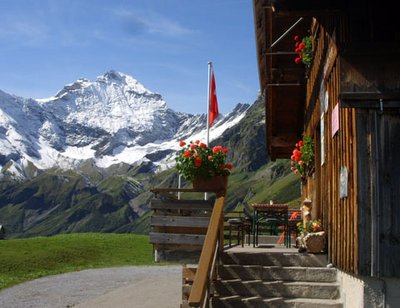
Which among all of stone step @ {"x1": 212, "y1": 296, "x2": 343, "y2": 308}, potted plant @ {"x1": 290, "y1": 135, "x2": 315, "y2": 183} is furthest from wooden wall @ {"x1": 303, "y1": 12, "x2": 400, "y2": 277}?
potted plant @ {"x1": 290, "y1": 135, "x2": 315, "y2": 183}

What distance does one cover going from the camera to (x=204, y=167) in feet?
34.6

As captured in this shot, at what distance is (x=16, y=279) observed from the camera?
72.0 ft

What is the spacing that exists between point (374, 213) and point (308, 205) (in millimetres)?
4989

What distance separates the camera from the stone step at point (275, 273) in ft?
30.0

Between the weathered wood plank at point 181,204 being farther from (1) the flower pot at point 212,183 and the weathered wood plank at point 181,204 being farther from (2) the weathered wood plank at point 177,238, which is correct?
(2) the weathered wood plank at point 177,238

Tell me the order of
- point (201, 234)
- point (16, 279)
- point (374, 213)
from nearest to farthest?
point (374, 213), point (201, 234), point (16, 279)

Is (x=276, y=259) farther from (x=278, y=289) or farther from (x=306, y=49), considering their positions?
(x=306, y=49)

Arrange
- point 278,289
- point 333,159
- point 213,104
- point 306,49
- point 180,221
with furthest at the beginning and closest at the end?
point 213,104, point 306,49, point 180,221, point 278,289, point 333,159

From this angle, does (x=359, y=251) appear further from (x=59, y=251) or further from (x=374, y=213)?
(x=59, y=251)

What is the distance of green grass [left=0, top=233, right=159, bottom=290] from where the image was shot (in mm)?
24766

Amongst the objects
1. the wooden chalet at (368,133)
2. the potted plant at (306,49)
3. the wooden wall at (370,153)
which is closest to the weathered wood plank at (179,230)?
the wooden chalet at (368,133)

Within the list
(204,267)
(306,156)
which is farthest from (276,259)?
(306,156)

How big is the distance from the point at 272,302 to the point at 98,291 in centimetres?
1140

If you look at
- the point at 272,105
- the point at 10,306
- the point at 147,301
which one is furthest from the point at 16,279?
the point at 272,105
